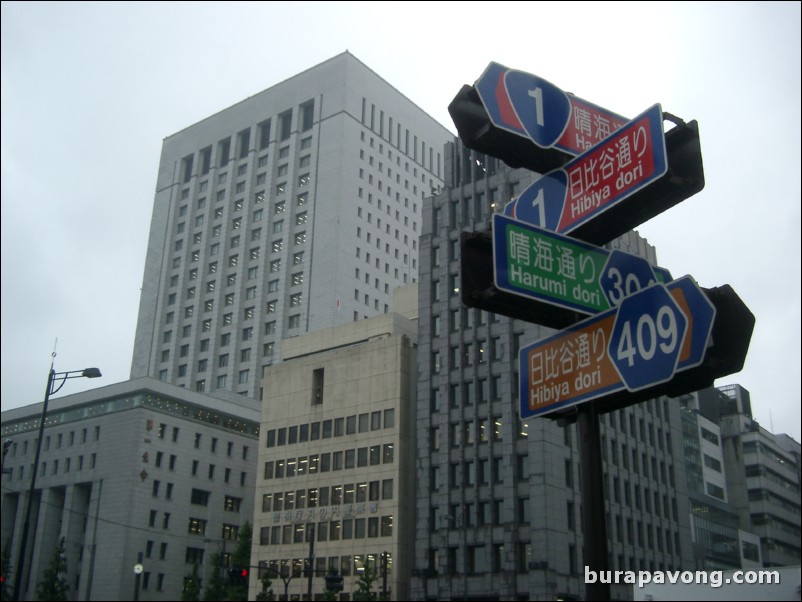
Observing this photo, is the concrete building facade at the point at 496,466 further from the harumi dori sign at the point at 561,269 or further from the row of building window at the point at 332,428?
the harumi dori sign at the point at 561,269

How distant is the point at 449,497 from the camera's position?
2970 inches

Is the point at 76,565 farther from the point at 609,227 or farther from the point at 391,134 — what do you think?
the point at 609,227

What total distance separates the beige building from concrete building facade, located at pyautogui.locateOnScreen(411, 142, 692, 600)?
89.9 inches

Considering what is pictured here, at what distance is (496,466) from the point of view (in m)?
74.2

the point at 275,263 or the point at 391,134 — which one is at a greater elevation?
the point at 391,134

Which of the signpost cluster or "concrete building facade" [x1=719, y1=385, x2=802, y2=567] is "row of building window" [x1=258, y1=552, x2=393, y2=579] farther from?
the signpost cluster

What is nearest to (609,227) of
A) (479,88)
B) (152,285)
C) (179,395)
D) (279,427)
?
(479,88)

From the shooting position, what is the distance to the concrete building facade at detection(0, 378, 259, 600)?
303ft

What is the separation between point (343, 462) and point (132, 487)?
26.9 meters

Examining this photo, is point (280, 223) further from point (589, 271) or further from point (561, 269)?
point (561, 269)

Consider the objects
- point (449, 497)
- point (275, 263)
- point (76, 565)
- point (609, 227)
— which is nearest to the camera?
point (609, 227)

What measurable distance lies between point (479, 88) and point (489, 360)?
69065mm

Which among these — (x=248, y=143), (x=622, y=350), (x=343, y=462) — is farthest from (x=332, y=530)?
(x=248, y=143)

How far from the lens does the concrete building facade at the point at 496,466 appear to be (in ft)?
230
